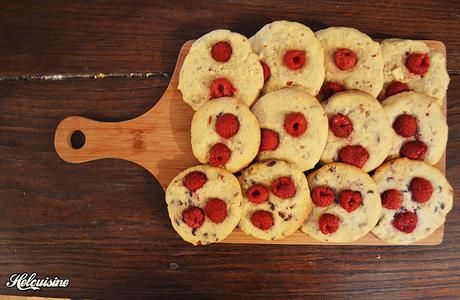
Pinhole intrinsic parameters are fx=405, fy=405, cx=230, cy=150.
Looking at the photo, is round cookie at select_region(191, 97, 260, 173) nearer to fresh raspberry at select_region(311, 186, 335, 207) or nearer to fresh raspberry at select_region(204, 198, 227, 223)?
fresh raspberry at select_region(204, 198, 227, 223)

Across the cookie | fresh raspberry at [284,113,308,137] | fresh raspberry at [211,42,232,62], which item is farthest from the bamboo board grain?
fresh raspberry at [284,113,308,137]

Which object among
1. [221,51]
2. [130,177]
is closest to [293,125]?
[221,51]

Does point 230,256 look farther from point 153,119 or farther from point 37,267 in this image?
point 37,267

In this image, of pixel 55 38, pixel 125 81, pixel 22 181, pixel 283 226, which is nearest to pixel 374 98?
pixel 283 226

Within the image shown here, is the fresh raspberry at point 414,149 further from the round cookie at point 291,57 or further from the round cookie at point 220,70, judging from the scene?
the round cookie at point 220,70

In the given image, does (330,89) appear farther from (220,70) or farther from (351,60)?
(220,70)

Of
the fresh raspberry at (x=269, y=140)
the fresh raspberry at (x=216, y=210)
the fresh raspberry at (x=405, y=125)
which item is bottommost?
the fresh raspberry at (x=216, y=210)

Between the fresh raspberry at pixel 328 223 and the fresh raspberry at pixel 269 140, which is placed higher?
the fresh raspberry at pixel 269 140

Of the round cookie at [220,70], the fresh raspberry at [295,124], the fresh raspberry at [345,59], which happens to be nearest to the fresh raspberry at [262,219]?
the fresh raspberry at [295,124]
